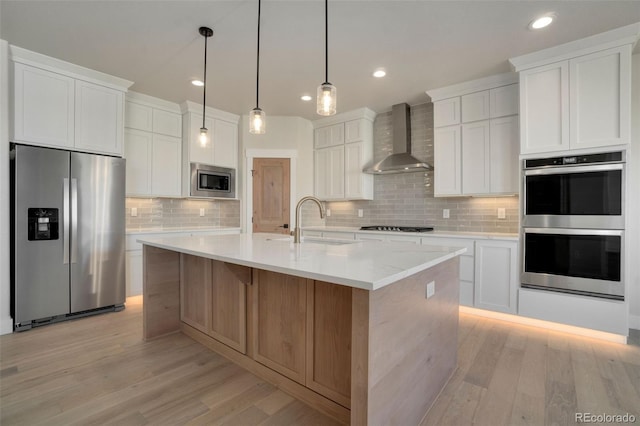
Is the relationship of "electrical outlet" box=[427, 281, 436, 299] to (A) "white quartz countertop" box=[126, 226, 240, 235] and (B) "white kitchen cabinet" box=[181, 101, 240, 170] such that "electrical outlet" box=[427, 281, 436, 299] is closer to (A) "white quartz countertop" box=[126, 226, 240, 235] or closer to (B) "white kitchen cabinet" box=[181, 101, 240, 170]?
(A) "white quartz countertop" box=[126, 226, 240, 235]

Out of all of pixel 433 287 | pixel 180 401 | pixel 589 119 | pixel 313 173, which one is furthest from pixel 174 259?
Answer: pixel 589 119

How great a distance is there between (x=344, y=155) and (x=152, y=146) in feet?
9.16

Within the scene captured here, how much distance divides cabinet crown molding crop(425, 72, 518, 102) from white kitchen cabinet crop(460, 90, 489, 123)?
56 millimetres

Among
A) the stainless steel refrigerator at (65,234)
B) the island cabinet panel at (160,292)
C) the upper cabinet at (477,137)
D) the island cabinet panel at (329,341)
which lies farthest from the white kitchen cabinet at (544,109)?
the stainless steel refrigerator at (65,234)

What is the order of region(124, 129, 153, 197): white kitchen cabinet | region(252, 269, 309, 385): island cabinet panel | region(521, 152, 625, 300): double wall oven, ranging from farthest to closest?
region(124, 129, 153, 197): white kitchen cabinet, region(521, 152, 625, 300): double wall oven, region(252, 269, 309, 385): island cabinet panel

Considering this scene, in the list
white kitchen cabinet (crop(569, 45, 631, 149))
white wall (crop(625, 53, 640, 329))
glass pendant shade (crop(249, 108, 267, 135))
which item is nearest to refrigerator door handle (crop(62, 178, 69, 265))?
glass pendant shade (crop(249, 108, 267, 135))

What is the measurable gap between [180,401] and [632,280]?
4.04 metres

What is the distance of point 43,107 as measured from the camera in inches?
120

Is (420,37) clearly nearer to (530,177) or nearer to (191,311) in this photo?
(530,177)

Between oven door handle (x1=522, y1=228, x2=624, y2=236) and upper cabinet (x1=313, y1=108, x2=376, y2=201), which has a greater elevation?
upper cabinet (x1=313, y1=108, x2=376, y2=201)

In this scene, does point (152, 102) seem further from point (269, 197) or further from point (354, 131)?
point (354, 131)

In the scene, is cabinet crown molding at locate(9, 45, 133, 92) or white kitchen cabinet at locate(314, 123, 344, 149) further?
white kitchen cabinet at locate(314, 123, 344, 149)

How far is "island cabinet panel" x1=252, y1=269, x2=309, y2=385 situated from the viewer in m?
1.82

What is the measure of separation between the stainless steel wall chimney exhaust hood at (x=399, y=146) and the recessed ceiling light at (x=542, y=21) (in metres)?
1.87
